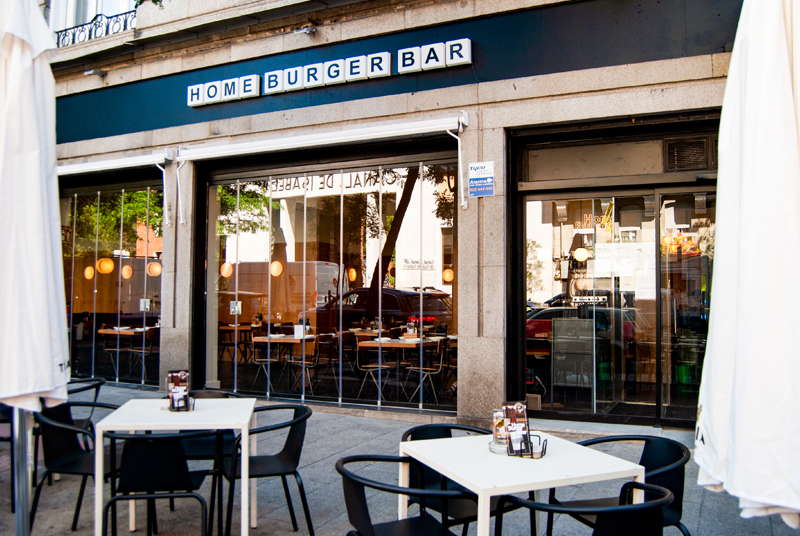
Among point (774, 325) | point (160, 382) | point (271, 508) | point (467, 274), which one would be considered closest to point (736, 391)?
point (774, 325)

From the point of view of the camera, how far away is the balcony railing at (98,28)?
10.6 metres

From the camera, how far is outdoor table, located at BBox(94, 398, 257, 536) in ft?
12.2

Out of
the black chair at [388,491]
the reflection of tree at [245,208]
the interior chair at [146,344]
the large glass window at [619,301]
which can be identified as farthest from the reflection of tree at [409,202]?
the black chair at [388,491]

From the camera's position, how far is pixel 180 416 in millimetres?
4102

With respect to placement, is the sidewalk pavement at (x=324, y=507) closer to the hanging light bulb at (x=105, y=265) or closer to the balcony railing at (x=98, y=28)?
the hanging light bulb at (x=105, y=265)

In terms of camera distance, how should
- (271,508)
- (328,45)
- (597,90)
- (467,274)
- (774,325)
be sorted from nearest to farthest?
(774,325) → (271,508) → (597,90) → (467,274) → (328,45)

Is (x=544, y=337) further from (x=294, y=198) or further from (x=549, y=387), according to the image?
(x=294, y=198)

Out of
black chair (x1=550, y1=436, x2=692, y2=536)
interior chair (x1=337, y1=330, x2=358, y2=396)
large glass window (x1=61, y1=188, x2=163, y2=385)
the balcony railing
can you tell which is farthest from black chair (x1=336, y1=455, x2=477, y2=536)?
the balcony railing

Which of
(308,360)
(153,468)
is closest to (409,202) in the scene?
(308,360)

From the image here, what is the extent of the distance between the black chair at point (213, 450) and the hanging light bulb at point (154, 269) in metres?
5.86

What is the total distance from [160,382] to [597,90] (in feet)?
24.7

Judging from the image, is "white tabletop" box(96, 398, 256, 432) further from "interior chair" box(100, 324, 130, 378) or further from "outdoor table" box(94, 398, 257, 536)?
"interior chair" box(100, 324, 130, 378)

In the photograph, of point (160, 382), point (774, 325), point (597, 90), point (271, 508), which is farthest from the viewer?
point (160, 382)

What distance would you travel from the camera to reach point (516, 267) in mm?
7566
